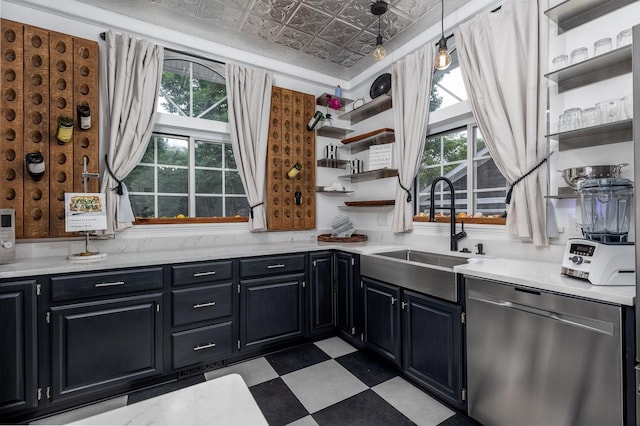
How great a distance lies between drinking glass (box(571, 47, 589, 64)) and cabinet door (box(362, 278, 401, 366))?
5.89 feet

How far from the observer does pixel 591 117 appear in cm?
Result: 164

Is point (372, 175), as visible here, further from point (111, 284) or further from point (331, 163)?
point (111, 284)

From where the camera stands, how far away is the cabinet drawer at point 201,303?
2.20 meters

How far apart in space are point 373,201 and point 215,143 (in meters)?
1.80

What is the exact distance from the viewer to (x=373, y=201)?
3.20 metres

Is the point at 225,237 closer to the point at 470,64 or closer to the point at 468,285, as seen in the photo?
the point at 468,285

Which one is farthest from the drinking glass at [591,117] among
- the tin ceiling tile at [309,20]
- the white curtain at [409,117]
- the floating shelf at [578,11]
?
the tin ceiling tile at [309,20]

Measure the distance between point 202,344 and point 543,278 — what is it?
2.30 metres

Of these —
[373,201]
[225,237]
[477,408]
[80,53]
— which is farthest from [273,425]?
[80,53]

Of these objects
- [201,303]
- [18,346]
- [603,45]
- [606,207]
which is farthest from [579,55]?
[18,346]

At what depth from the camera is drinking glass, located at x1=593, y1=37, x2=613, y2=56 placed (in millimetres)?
1596

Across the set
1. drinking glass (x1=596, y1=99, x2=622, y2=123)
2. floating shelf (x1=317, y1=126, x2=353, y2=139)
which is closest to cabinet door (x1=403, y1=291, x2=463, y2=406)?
drinking glass (x1=596, y1=99, x2=622, y2=123)

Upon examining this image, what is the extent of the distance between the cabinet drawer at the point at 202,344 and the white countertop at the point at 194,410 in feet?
5.96

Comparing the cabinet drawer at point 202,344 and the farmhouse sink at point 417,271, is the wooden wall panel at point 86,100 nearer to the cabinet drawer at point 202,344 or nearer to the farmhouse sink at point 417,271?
the cabinet drawer at point 202,344
